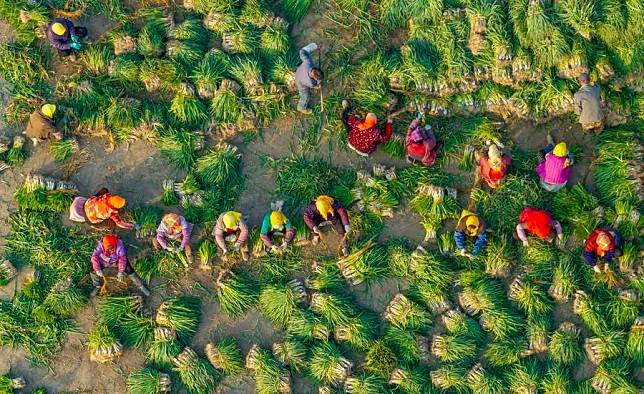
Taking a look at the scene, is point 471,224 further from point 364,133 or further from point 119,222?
point 119,222

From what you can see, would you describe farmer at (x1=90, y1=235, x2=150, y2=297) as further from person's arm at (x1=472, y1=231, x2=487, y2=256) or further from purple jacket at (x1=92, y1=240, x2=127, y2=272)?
person's arm at (x1=472, y1=231, x2=487, y2=256)

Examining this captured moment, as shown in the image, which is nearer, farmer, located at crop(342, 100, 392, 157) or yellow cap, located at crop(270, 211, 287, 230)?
yellow cap, located at crop(270, 211, 287, 230)

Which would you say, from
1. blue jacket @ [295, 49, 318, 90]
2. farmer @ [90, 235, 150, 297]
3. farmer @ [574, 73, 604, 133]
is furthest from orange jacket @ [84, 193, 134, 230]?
farmer @ [574, 73, 604, 133]

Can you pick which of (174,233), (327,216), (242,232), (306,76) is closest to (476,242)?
(327,216)

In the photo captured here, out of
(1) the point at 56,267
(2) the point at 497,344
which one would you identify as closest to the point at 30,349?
(1) the point at 56,267

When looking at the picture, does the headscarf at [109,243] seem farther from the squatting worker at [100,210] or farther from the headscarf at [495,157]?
the headscarf at [495,157]

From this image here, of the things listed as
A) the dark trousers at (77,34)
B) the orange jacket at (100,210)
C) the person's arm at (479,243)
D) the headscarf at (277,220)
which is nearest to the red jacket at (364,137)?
the headscarf at (277,220)
